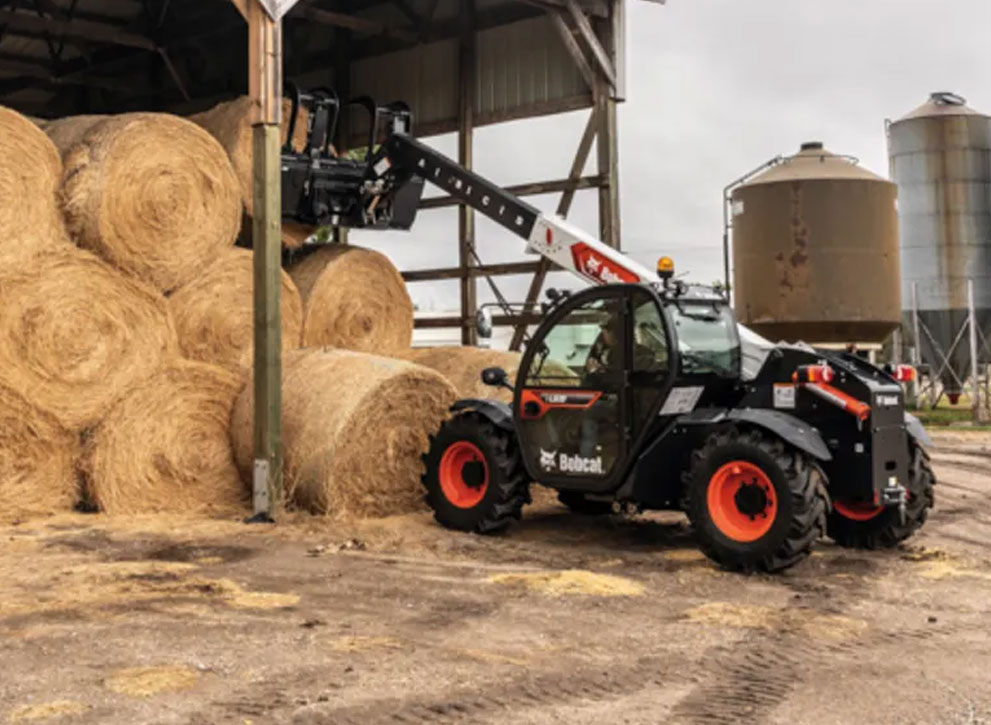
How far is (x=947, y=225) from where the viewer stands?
24.0 meters

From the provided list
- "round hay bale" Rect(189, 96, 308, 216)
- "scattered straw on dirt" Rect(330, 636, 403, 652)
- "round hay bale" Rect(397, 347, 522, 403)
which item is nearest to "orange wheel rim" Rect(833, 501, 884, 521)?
"round hay bale" Rect(397, 347, 522, 403)

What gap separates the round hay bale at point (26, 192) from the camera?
8.74 metres

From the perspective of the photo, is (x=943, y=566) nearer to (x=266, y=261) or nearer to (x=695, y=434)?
(x=695, y=434)

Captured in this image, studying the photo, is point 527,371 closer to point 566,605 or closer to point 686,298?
point 686,298

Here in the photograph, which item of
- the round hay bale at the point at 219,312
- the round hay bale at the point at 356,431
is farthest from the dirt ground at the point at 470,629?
the round hay bale at the point at 219,312

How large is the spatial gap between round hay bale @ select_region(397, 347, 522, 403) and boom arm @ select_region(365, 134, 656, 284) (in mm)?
1179

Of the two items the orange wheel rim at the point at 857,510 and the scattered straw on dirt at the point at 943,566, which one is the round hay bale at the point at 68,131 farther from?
the scattered straw on dirt at the point at 943,566

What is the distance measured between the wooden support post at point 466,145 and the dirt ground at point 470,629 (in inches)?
243

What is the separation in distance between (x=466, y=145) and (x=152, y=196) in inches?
226

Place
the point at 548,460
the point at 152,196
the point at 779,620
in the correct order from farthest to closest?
the point at 152,196
the point at 548,460
the point at 779,620

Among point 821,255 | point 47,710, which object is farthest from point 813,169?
point 47,710

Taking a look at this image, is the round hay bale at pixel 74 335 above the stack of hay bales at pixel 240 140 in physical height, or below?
below

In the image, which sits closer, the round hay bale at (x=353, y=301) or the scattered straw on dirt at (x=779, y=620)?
the scattered straw on dirt at (x=779, y=620)

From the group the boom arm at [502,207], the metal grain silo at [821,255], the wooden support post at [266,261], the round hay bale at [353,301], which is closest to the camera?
the wooden support post at [266,261]
